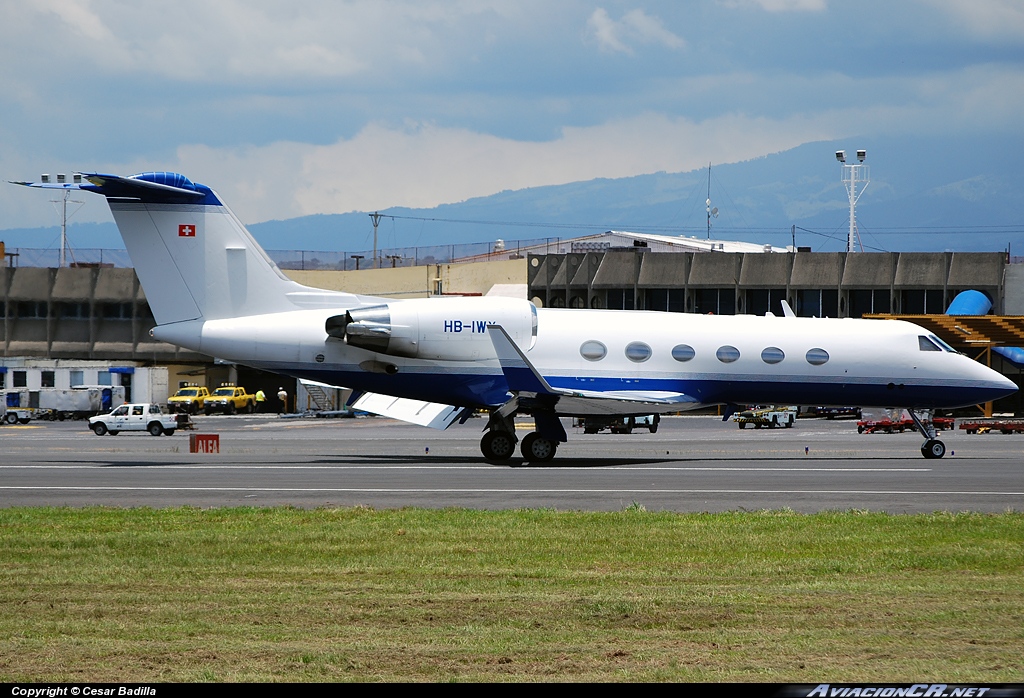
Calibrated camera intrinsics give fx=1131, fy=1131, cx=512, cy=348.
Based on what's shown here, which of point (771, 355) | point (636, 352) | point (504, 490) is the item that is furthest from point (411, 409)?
point (771, 355)

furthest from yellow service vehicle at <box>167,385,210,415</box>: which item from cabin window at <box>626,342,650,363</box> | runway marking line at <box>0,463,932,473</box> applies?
cabin window at <box>626,342,650,363</box>

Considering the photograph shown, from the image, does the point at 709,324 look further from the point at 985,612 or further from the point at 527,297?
the point at 527,297

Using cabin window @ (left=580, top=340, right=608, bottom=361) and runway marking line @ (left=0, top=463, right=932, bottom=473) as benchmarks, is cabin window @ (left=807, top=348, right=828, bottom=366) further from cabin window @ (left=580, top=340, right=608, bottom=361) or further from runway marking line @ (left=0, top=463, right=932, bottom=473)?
cabin window @ (left=580, top=340, right=608, bottom=361)

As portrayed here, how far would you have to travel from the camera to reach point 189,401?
7156cm

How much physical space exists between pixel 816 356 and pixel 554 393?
7.29 meters

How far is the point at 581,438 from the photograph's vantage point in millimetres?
41281

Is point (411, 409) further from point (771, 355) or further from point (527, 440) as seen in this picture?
point (771, 355)

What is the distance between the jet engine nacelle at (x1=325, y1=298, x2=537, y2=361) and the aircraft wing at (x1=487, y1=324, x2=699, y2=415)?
1.48 ft

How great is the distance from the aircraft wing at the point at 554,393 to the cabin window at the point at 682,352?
1310 mm

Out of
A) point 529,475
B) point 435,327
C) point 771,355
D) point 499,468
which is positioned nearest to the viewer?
point 529,475

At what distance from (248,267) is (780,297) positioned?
5229 centimetres

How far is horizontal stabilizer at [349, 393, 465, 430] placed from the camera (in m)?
28.1

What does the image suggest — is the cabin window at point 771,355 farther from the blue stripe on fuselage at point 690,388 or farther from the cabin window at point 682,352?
the cabin window at point 682,352
